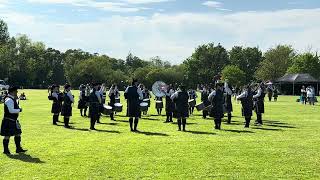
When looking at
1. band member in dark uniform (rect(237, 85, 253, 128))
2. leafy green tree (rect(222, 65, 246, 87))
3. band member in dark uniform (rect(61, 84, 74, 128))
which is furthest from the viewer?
leafy green tree (rect(222, 65, 246, 87))

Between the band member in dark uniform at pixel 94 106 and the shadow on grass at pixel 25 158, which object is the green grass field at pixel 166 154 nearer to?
the shadow on grass at pixel 25 158

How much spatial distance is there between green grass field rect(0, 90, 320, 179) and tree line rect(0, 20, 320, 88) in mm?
80362

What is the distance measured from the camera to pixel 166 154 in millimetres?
14344

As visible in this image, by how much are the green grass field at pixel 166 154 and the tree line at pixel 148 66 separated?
8036 cm

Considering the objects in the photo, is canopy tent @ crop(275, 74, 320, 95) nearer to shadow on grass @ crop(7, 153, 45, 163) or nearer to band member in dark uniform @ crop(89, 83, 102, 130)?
band member in dark uniform @ crop(89, 83, 102, 130)

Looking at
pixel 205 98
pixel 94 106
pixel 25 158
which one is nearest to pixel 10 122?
pixel 25 158

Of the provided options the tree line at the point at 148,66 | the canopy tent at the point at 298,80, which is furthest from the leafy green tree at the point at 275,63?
the canopy tent at the point at 298,80

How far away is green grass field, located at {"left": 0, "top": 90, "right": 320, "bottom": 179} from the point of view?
11594 mm

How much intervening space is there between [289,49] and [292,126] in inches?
3856

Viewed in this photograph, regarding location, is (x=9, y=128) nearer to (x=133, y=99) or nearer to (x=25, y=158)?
(x=25, y=158)

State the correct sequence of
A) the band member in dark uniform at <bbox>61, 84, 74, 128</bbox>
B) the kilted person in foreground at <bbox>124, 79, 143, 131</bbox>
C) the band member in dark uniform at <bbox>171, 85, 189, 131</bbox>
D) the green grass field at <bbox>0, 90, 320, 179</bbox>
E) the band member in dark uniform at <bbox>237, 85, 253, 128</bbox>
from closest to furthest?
1. the green grass field at <bbox>0, 90, 320, 179</bbox>
2. the kilted person in foreground at <bbox>124, 79, 143, 131</bbox>
3. the band member in dark uniform at <bbox>171, 85, 189, 131</bbox>
4. the band member in dark uniform at <bbox>237, 85, 253, 128</bbox>
5. the band member in dark uniform at <bbox>61, 84, 74, 128</bbox>

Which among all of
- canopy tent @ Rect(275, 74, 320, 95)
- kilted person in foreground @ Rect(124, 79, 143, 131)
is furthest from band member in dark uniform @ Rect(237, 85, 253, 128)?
canopy tent @ Rect(275, 74, 320, 95)

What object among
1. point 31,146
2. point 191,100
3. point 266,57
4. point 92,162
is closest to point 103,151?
point 92,162

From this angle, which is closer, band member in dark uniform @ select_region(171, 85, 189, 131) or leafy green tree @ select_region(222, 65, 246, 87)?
band member in dark uniform @ select_region(171, 85, 189, 131)
